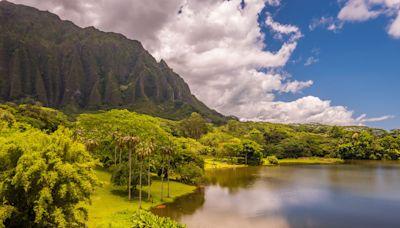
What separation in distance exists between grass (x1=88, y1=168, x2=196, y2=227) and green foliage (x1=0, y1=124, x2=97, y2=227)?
165 inches

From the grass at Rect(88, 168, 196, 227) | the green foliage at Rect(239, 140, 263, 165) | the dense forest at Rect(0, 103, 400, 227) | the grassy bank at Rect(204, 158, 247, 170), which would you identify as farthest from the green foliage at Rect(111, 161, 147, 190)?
the green foliage at Rect(239, 140, 263, 165)

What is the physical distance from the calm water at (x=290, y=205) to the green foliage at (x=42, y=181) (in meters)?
17.7

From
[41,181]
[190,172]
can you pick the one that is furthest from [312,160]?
[41,181]

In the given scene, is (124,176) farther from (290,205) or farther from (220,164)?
(220,164)

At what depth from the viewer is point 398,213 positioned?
46938mm

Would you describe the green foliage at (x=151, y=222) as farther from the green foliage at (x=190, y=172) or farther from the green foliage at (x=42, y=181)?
the green foliage at (x=190, y=172)

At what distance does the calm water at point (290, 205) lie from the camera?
4184 centimetres

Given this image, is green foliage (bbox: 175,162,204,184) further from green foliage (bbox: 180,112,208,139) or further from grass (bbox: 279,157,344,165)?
green foliage (bbox: 180,112,208,139)

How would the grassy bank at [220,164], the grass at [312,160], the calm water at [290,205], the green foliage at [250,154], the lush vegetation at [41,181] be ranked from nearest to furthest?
1. the lush vegetation at [41,181]
2. the calm water at [290,205]
3. the grassy bank at [220,164]
4. the green foliage at [250,154]
5. the grass at [312,160]

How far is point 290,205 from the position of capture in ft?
170

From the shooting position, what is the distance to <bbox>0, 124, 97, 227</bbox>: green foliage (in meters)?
23.9

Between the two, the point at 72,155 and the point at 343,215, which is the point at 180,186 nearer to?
the point at 343,215

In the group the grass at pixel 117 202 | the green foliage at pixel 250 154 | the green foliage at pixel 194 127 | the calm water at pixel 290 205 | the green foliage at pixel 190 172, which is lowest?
the calm water at pixel 290 205

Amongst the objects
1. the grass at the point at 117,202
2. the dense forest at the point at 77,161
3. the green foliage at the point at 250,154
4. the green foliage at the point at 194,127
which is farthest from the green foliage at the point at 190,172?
the green foliage at the point at 194,127
